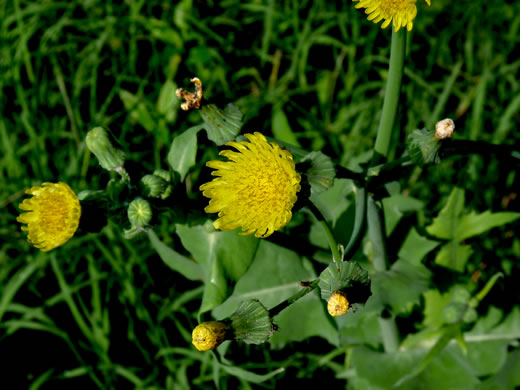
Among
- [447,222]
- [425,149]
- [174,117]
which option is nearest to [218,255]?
[425,149]

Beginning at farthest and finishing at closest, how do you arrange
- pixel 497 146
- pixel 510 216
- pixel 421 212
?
1. pixel 421 212
2. pixel 510 216
3. pixel 497 146

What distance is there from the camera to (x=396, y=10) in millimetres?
1589

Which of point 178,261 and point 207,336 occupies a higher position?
point 207,336

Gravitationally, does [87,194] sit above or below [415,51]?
below

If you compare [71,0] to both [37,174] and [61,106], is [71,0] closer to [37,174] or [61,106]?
[61,106]

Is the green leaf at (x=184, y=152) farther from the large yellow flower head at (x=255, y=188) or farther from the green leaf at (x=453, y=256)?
the green leaf at (x=453, y=256)

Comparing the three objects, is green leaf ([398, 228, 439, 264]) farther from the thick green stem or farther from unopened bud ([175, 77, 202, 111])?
unopened bud ([175, 77, 202, 111])

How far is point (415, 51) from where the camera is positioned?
12.0 feet

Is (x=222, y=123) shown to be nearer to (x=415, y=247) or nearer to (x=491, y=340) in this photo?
(x=415, y=247)

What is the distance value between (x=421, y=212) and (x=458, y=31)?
1.56 metres

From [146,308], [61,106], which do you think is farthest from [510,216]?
[61,106]

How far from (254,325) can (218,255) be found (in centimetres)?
51

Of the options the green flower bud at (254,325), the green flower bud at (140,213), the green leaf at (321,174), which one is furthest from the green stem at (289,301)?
the green flower bud at (140,213)

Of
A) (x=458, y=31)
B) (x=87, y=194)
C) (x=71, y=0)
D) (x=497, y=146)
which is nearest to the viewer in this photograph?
A: (x=497, y=146)
